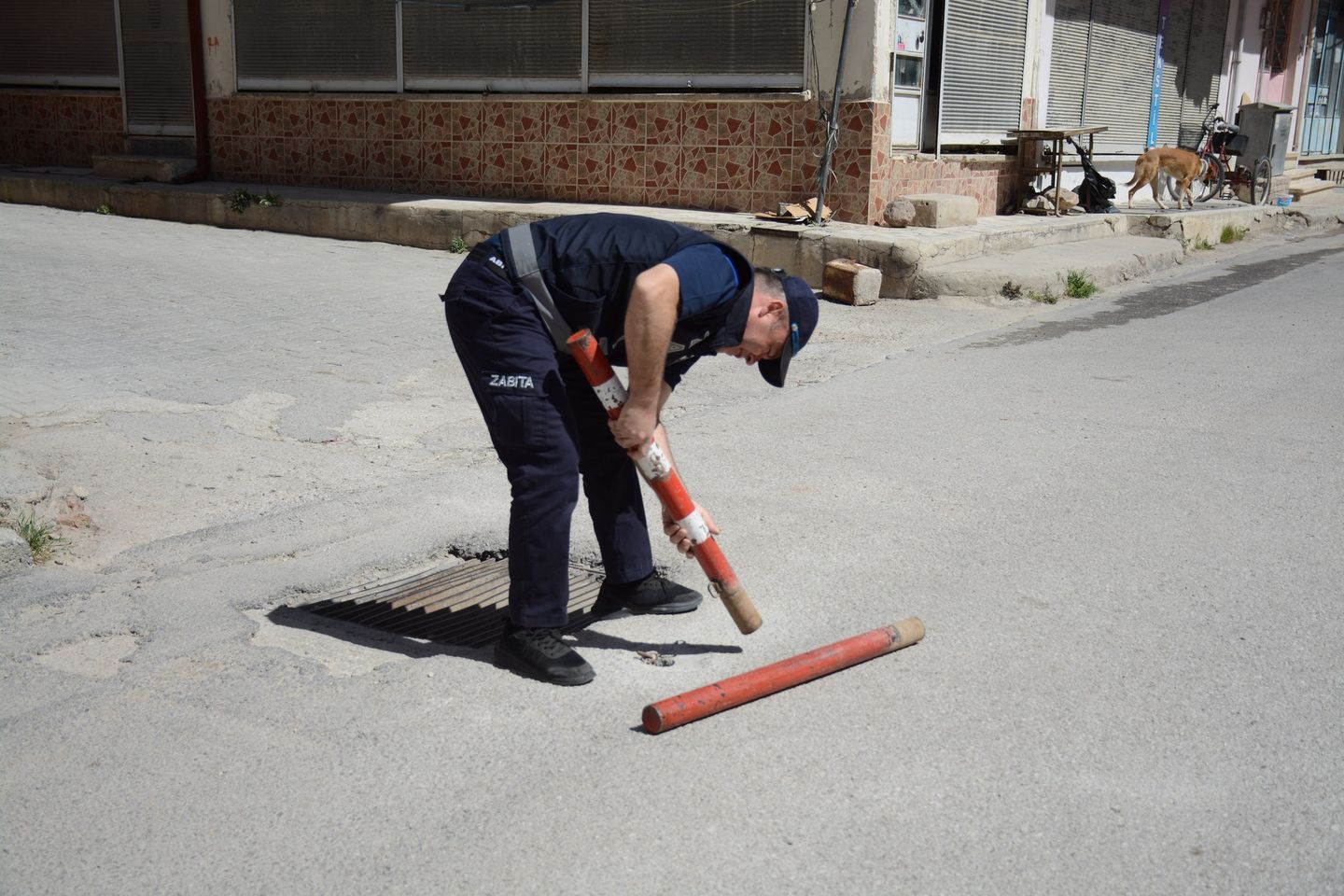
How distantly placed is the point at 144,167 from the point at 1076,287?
11.2 meters

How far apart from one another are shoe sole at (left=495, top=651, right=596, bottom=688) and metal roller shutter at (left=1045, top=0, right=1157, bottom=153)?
43.3ft

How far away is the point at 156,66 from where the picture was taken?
1599 centimetres

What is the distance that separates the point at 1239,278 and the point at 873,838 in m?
11.0

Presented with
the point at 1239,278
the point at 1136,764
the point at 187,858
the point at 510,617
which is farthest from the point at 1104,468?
the point at 1239,278

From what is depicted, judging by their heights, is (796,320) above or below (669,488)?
above

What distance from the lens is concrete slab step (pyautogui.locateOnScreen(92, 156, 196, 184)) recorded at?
1541 cm

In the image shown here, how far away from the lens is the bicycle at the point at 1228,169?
1788 centimetres

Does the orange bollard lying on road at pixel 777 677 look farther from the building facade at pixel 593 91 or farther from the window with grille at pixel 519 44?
the window with grille at pixel 519 44

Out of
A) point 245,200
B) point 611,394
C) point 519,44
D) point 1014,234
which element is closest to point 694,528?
point 611,394

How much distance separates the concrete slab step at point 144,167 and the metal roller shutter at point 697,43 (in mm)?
5840

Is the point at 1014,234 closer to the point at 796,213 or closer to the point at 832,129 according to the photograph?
the point at 832,129

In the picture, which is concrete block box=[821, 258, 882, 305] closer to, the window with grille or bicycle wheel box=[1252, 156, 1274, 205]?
the window with grille

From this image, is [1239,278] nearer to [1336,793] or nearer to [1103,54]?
[1103,54]

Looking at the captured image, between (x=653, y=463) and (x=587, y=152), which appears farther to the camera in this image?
(x=587, y=152)
